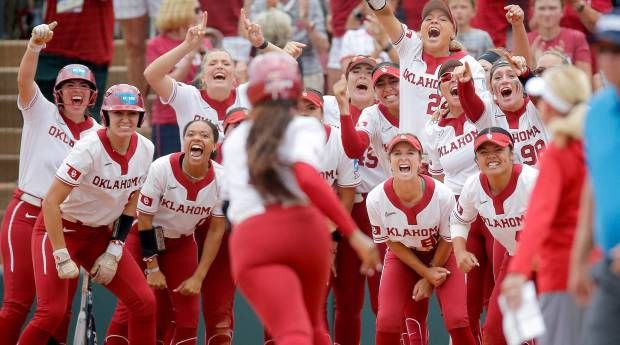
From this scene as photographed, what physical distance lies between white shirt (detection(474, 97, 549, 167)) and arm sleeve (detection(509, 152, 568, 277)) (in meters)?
3.09

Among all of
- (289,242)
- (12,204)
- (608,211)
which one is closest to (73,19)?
(12,204)

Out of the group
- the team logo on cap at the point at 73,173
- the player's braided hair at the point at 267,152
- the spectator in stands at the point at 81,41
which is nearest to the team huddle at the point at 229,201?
the team logo on cap at the point at 73,173

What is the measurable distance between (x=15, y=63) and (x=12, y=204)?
310 centimetres

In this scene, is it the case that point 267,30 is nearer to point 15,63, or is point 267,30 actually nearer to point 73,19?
point 73,19

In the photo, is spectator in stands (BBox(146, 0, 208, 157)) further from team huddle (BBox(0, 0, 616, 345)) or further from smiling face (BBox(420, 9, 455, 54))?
smiling face (BBox(420, 9, 455, 54))

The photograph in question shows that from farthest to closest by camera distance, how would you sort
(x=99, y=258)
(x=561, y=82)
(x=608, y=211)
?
1. (x=99, y=258)
2. (x=561, y=82)
3. (x=608, y=211)

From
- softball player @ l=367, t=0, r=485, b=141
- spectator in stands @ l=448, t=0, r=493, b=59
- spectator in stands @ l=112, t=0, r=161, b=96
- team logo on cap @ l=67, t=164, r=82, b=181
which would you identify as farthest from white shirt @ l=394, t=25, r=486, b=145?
spectator in stands @ l=112, t=0, r=161, b=96

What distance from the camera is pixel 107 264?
26.6 ft

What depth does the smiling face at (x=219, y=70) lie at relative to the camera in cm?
891

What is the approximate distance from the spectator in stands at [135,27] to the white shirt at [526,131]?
11.8 ft

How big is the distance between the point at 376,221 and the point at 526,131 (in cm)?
110

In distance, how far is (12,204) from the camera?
28.1ft

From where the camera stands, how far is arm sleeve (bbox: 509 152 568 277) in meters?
5.16

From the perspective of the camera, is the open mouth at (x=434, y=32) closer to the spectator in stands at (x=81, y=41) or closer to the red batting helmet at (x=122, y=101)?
the red batting helmet at (x=122, y=101)
